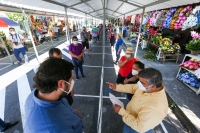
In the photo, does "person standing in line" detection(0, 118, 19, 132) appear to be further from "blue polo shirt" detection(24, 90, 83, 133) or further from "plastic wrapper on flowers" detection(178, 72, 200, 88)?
"plastic wrapper on flowers" detection(178, 72, 200, 88)

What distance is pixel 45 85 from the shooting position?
0.97 metres

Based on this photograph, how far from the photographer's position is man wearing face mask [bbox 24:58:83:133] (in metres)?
0.85

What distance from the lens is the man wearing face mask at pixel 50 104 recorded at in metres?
0.85

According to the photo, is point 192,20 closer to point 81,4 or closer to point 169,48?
point 169,48

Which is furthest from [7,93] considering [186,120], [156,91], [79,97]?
[186,120]

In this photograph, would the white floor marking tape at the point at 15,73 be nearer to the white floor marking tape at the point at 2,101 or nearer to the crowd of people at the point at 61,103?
the white floor marking tape at the point at 2,101

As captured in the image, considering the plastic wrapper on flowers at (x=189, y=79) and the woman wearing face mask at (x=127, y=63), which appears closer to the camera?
the woman wearing face mask at (x=127, y=63)

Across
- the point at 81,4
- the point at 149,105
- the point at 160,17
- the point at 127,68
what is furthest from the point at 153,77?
the point at 160,17

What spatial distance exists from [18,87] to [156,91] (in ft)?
15.5

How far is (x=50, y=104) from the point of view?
0.93 metres

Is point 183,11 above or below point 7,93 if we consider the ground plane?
above

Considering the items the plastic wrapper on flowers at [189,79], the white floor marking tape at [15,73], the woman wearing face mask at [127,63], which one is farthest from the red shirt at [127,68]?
the white floor marking tape at [15,73]

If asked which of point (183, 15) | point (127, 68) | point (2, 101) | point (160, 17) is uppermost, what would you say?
point (160, 17)

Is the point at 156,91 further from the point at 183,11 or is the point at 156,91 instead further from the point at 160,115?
the point at 183,11
